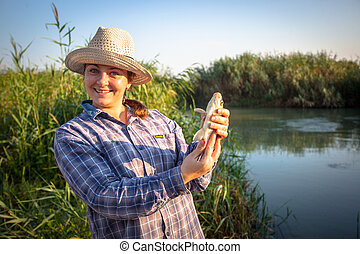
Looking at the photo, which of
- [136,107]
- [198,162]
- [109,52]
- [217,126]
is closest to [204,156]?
[198,162]

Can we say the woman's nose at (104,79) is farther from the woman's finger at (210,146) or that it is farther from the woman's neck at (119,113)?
the woman's finger at (210,146)

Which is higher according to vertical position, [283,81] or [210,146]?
[283,81]

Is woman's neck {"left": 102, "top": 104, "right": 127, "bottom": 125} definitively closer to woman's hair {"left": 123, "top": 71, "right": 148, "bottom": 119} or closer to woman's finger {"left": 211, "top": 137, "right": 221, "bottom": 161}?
woman's hair {"left": 123, "top": 71, "right": 148, "bottom": 119}

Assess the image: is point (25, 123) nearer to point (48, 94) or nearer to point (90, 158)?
point (48, 94)

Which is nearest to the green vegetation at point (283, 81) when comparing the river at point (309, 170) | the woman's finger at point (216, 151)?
the river at point (309, 170)

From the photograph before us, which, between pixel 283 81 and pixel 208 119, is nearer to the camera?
pixel 208 119

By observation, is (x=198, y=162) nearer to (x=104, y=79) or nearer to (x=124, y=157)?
(x=124, y=157)

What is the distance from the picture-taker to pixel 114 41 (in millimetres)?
1499

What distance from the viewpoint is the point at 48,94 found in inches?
166

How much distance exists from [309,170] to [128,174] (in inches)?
180

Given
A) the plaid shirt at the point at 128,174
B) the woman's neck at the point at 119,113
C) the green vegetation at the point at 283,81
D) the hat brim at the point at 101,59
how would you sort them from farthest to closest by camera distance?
1. the green vegetation at the point at 283,81
2. the woman's neck at the point at 119,113
3. the hat brim at the point at 101,59
4. the plaid shirt at the point at 128,174

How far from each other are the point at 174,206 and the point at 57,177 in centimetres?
257

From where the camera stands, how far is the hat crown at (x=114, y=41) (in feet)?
4.82
